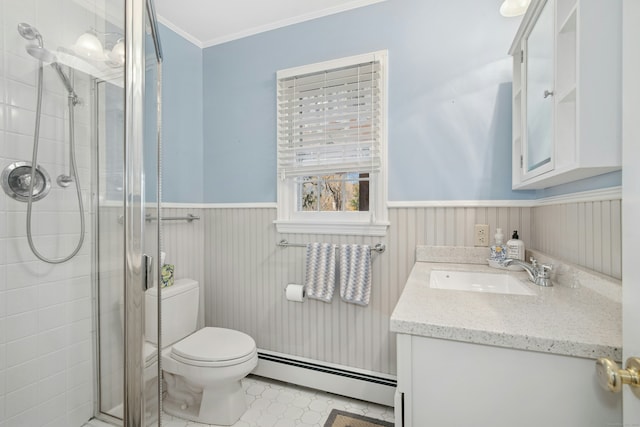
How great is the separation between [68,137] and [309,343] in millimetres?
1674

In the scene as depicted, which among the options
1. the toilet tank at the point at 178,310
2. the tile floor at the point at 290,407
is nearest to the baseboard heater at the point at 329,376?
the tile floor at the point at 290,407

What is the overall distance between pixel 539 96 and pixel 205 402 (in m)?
2.10

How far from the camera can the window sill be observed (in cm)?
182

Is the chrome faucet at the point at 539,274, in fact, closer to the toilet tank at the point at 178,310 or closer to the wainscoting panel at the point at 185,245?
the toilet tank at the point at 178,310

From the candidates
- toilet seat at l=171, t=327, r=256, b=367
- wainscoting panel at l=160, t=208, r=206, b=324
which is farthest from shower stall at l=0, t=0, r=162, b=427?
wainscoting panel at l=160, t=208, r=206, b=324

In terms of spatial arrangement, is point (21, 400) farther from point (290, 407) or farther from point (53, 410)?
point (290, 407)

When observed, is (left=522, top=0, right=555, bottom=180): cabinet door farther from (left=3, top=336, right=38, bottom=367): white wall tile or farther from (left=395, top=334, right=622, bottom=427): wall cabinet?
(left=3, top=336, right=38, bottom=367): white wall tile

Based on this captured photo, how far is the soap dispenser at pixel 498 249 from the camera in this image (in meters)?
1.51

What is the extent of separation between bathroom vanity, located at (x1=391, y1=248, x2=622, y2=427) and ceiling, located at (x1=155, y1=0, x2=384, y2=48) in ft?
6.09

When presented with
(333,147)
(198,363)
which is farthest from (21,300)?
(333,147)

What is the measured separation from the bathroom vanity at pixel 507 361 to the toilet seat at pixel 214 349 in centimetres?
102

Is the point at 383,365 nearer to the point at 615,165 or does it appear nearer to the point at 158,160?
the point at 615,165

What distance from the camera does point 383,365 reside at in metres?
1.79

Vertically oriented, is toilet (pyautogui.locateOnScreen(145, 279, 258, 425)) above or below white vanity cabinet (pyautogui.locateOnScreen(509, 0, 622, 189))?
below
